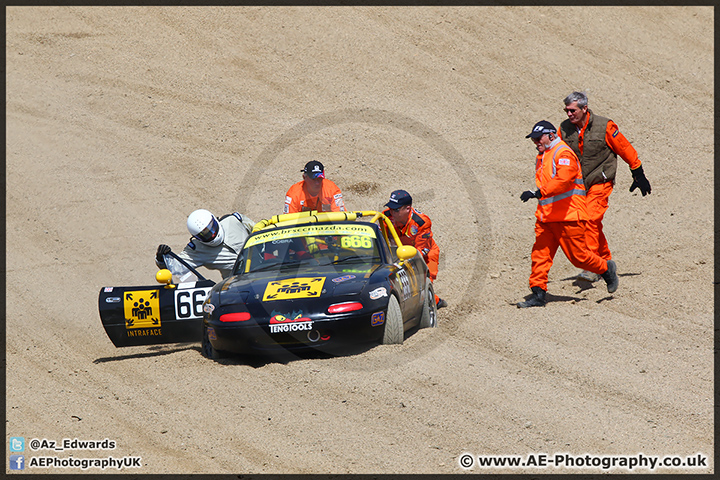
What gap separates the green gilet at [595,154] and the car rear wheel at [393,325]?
12.6 ft

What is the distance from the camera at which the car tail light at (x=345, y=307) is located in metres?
7.60

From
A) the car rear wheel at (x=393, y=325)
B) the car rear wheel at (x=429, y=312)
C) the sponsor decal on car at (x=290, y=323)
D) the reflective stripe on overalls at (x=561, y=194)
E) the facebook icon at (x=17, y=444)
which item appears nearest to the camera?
the facebook icon at (x=17, y=444)

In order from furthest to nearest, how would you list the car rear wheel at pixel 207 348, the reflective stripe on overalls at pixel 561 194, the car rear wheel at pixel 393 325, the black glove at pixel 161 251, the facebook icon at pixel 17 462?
the reflective stripe on overalls at pixel 561 194, the black glove at pixel 161 251, the car rear wheel at pixel 207 348, the car rear wheel at pixel 393 325, the facebook icon at pixel 17 462

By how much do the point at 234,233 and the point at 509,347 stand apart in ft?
13.2

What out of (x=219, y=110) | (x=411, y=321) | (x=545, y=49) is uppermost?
(x=545, y=49)

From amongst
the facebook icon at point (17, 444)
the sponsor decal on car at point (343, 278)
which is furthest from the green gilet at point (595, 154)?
the facebook icon at point (17, 444)

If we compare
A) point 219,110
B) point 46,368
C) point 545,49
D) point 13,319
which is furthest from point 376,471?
point 545,49

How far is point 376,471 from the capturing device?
18.6 feet

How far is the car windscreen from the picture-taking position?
884 cm

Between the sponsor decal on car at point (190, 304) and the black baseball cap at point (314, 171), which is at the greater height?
the black baseball cap at point (314, 171)

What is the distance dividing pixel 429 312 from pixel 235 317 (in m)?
2.61

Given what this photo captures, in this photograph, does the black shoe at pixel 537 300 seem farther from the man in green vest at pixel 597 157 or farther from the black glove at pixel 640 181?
the black glove at pixel 640 181

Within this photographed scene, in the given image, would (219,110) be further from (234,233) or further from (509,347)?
(509,347)

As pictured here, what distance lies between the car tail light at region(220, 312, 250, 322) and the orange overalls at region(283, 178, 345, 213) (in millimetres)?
3439
